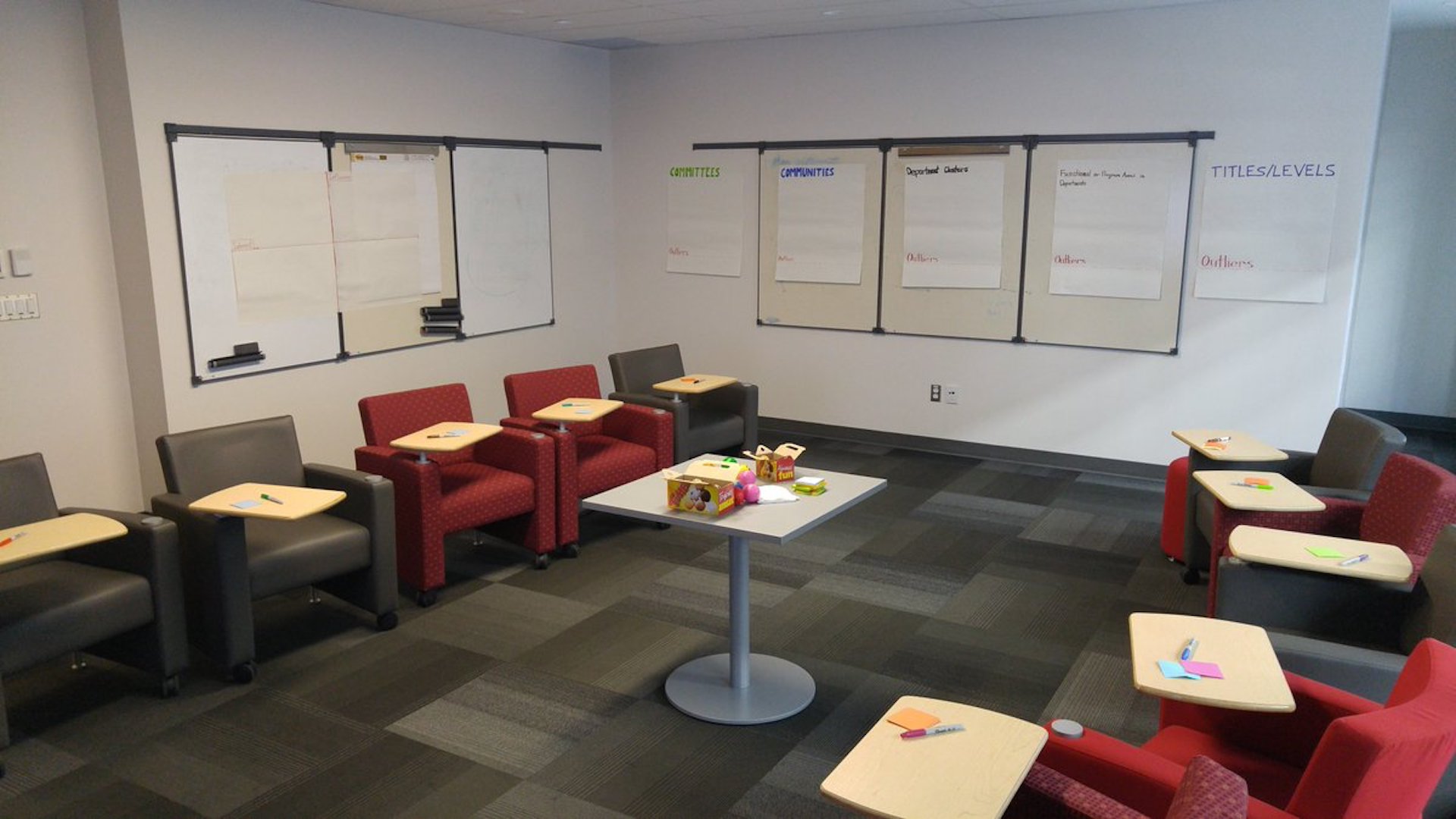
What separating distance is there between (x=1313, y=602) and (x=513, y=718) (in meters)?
2.65

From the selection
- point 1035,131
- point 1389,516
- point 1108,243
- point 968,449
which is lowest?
point 968,449

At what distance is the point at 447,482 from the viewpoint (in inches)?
187

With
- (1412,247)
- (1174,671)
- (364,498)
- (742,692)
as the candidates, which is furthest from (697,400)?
(1412,247)

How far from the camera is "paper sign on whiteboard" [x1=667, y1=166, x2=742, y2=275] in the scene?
24.5 feet

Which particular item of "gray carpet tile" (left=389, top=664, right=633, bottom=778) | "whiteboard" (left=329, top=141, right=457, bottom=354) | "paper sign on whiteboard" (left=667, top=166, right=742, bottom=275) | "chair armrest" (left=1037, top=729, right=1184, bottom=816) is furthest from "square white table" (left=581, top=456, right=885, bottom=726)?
"paper sign on whiteboard" (left=667, top=166, right=742, bottom=275)

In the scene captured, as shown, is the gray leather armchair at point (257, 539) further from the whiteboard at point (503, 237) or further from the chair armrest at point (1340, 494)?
the chair armrest at point (1340, 494)

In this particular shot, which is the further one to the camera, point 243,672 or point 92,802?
point 243,672

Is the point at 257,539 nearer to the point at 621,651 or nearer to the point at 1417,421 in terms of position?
the point at 621,651

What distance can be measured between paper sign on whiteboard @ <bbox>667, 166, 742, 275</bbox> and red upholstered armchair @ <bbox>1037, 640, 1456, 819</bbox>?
5.32 metres

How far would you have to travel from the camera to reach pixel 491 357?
22.8 feet

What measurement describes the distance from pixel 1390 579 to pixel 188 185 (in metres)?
5.31

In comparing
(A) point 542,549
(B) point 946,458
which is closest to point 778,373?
(B) point 946,458

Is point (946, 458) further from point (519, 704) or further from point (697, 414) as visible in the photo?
point (519, 704)

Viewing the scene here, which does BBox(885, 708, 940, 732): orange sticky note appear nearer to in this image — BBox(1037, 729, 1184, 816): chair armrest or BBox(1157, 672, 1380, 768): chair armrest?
BBox(1037, 729, 1184, 816): chair armrest
